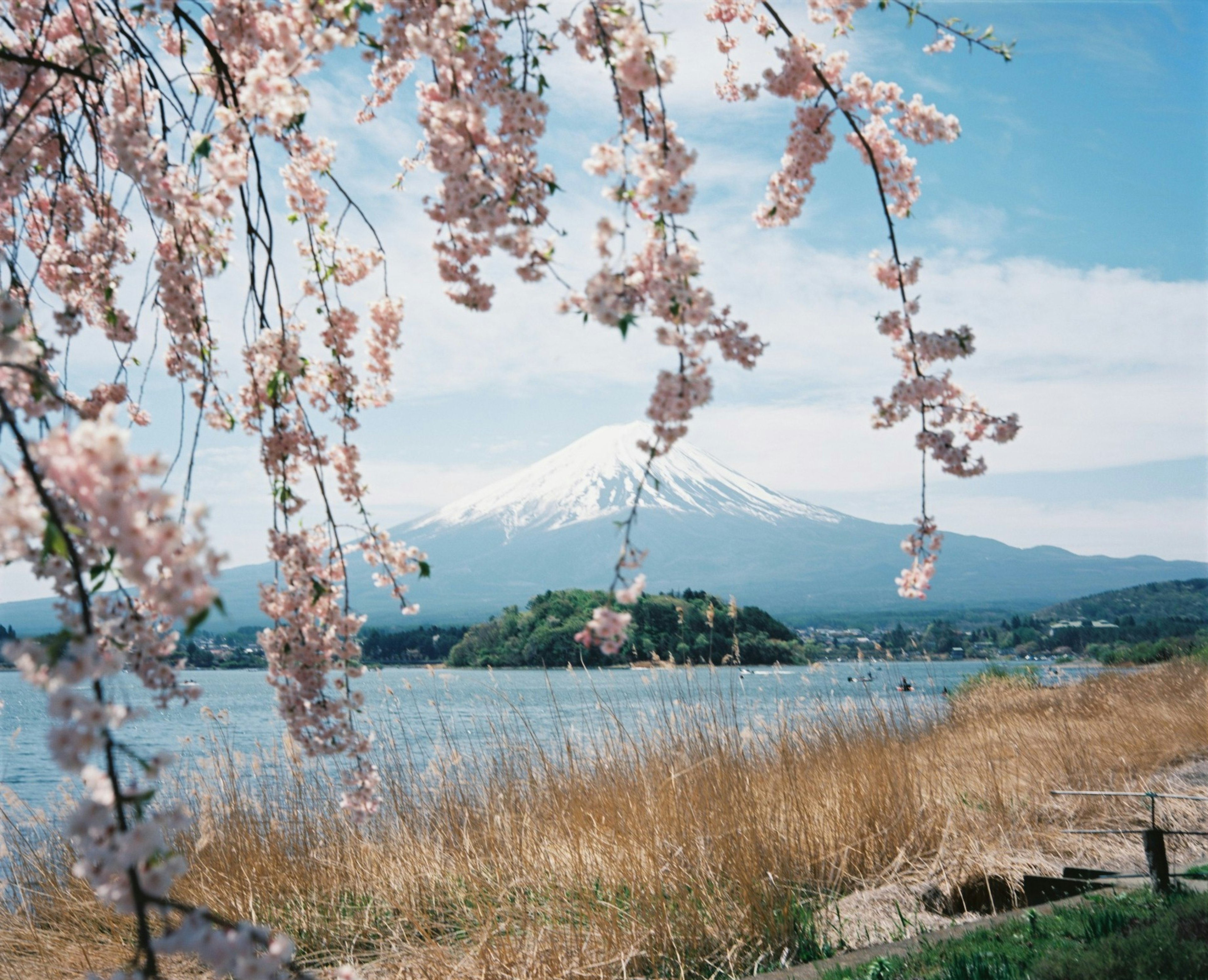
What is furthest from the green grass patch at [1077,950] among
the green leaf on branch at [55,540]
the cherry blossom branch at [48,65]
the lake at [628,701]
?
the cherry blossom branch at [48,65]

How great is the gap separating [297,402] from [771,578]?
11993cm

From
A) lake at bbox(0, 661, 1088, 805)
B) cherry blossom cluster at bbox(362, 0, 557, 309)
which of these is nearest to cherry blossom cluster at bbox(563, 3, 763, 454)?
cherry blossom cluster at bbox(362, 0, 557, 309)

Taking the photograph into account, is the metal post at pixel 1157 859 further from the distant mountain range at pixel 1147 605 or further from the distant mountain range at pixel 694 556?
the distant mountain range at pixel 694 556

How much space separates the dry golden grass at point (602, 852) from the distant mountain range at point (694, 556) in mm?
87112

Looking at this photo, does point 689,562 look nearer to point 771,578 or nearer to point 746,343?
point 771,578

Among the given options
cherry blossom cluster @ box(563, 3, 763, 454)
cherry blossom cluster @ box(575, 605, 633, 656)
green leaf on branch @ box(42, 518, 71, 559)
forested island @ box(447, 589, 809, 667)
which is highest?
cherry blossom cluster @ box(563, 3, 763, 454)

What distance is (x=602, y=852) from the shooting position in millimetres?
3582

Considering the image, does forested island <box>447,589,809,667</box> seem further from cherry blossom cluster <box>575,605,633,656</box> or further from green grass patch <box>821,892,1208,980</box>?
cherry blossom cluster <box>575,605,633,656</box>

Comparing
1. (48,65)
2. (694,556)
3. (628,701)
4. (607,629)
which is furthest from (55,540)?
(694,556)

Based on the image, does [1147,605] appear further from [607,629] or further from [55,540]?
[55,540]

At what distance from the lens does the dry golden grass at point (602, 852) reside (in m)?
3.17

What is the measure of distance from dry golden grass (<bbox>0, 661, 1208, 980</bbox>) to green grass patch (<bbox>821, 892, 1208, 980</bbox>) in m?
0.62

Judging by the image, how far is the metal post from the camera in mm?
3369

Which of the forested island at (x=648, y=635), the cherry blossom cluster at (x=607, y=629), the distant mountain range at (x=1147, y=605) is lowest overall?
the distant mountain range at (x=1147, y=605)
